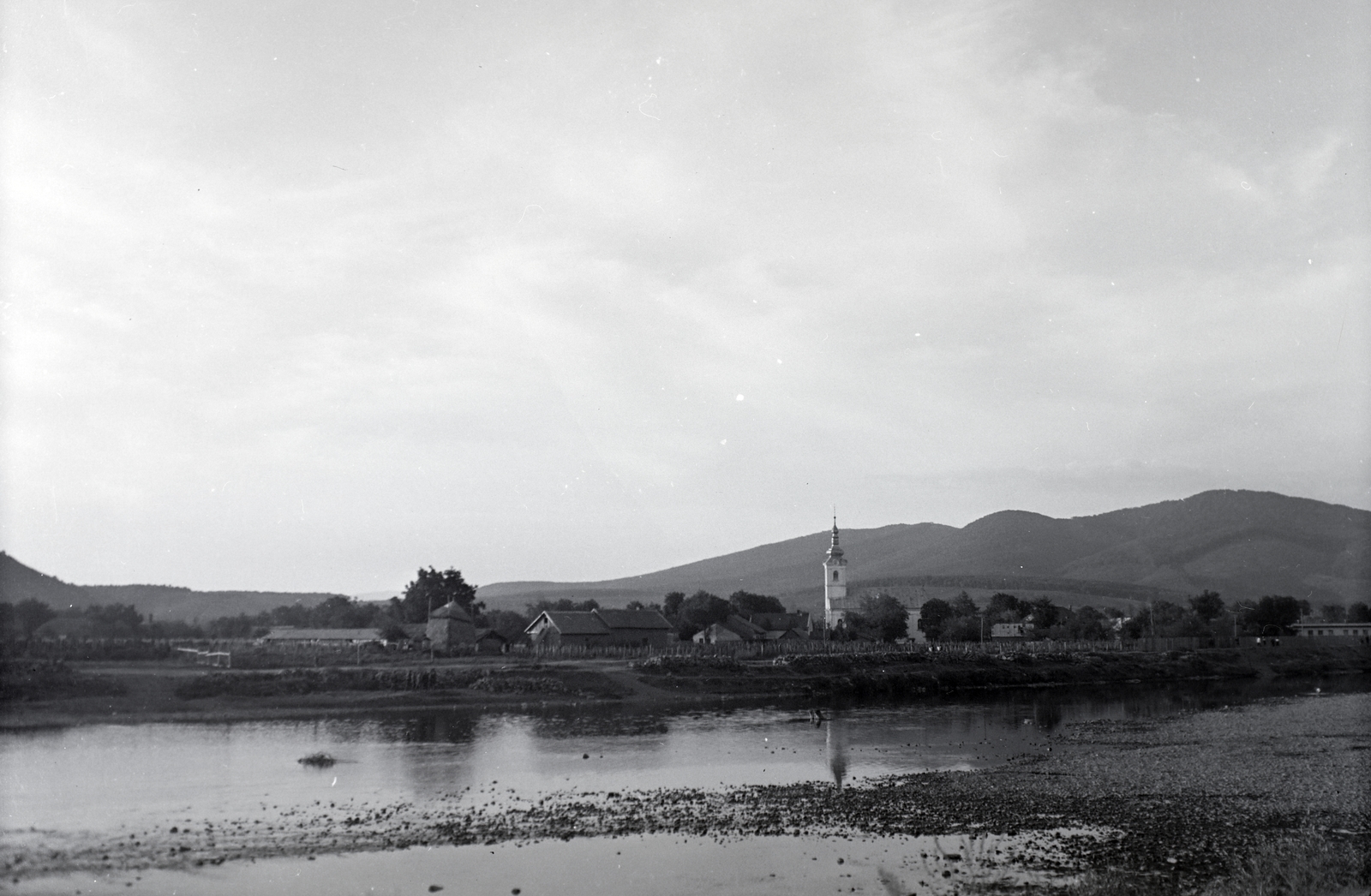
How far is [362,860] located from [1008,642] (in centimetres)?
9992

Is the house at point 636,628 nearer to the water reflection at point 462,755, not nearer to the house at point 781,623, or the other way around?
the house at point 781,623

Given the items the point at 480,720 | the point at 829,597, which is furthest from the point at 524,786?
the point at 829,597

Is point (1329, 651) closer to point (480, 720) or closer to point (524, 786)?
point (480, 720)

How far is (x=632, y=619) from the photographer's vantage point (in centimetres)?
9350

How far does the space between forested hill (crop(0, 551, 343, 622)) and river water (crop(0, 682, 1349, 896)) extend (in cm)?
864

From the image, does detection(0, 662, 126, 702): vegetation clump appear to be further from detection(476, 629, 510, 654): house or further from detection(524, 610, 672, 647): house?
detection(524, 610, 672, 647): house

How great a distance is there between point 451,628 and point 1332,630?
124 metres

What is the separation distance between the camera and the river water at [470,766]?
939 inches

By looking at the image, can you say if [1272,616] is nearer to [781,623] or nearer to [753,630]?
[781,623]

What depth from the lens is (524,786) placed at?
109 ft

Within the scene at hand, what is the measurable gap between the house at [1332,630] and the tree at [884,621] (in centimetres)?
5755

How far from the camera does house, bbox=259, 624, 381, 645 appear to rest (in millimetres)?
85062

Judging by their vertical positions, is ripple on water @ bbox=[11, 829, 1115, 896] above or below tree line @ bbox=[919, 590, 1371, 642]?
below

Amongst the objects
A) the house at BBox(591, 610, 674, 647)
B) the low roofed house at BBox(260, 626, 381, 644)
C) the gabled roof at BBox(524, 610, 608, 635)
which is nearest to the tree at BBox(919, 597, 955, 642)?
the house at BBox(591, 610, 674, 647)
